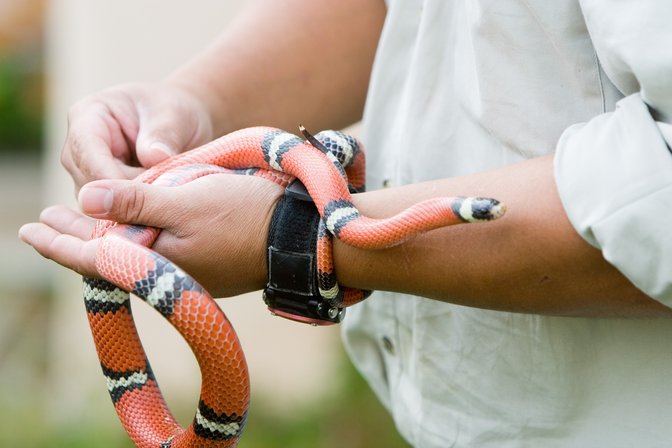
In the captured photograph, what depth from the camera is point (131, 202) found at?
182 centimetres

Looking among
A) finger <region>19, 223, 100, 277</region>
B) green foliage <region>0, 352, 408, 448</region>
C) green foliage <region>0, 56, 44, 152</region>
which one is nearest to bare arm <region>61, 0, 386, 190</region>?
finger <region>19, 223, 100, 277</region>

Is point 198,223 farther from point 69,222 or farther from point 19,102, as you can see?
point 19,102

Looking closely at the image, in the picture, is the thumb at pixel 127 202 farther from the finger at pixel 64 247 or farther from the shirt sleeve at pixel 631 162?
the shirt sleeve at pixel 631 162

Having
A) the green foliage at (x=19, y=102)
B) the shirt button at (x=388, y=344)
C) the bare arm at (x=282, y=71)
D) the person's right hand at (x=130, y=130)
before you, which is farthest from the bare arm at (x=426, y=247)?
the green foliage at (x=19, y=102)

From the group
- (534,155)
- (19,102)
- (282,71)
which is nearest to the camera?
(534,155)

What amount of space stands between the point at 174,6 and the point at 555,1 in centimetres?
420

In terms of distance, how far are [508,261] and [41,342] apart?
6.38 meters

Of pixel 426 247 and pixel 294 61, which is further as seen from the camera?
pixel 294 61

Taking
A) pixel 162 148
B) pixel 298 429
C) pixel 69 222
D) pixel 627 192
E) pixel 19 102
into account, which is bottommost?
pixel 298 429

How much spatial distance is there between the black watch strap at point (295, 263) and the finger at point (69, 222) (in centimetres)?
47

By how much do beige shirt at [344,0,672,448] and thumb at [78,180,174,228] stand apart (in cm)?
56

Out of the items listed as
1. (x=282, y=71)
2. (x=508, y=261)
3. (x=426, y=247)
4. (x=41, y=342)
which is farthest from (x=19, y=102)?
(x=508, y=261)

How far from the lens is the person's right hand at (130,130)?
2170mm

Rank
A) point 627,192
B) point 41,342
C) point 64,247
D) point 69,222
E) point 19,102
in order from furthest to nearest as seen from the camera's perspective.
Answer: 1. point 19,102
2. point 41,342
3. point 69,222
4. point 64,247
5. point 627,192
